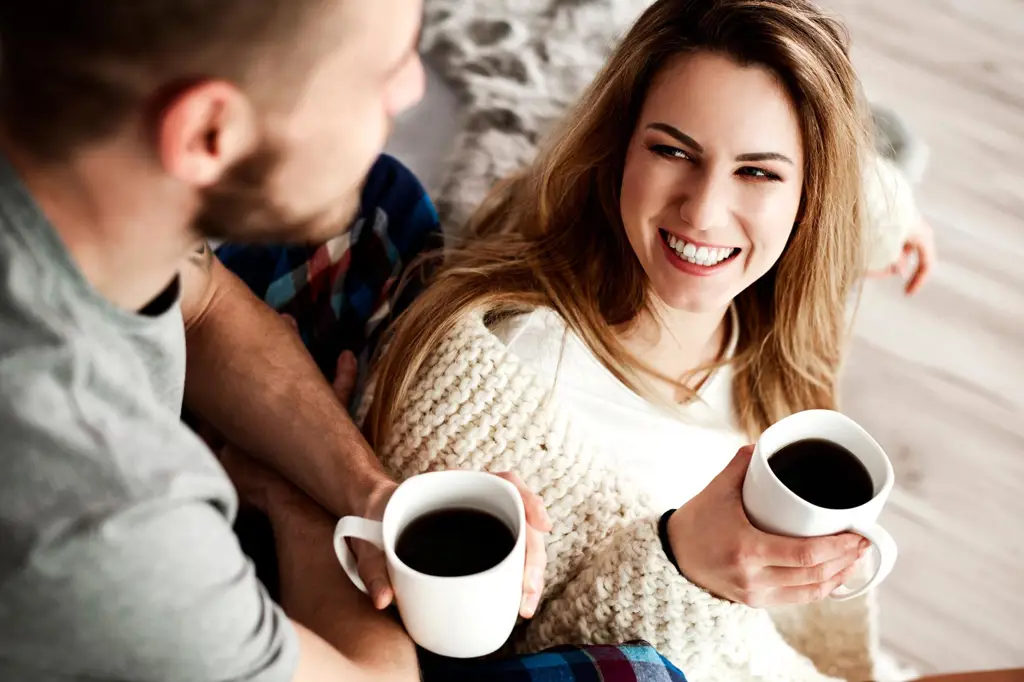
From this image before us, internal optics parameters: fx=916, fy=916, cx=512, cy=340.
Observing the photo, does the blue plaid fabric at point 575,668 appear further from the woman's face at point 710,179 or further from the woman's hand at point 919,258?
the woman's hand at point 919,258

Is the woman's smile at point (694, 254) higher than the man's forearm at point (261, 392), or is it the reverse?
the woman's smile at point (694, 254)

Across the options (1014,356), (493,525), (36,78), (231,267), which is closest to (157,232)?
(36,78)

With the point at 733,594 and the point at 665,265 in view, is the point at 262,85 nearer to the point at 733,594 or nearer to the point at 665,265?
the point at 665,265

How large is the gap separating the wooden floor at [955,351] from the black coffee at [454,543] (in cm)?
96

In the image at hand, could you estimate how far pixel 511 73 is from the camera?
1.59 m

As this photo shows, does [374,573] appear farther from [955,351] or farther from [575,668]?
[955,351]

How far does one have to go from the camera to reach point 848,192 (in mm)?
1122

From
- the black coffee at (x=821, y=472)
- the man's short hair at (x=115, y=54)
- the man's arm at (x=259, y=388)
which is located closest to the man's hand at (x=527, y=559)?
the man's arm at (x=259, y=388)

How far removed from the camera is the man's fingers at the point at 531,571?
860 millimetres

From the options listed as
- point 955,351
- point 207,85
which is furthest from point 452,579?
point 955,351

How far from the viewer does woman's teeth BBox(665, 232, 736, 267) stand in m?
1.08

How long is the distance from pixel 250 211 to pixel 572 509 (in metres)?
0.57

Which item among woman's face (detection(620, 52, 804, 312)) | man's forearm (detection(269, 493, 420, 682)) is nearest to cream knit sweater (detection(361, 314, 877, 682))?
man's forearm (detection(269, 493, 420, 682))

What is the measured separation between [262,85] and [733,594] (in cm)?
72
